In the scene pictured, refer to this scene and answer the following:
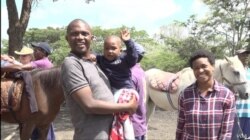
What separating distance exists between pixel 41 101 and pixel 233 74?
2955 mm

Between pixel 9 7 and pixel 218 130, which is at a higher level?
pixel 9 7

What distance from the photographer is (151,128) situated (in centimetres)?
959

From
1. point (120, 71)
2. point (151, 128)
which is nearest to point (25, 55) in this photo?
point (120, 71)

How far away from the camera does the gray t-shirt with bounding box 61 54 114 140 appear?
7.41 ft

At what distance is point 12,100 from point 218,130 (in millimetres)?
3101

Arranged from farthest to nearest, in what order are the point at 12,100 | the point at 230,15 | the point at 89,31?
the point at 230,15, the point at 12,100, the point at 89,31

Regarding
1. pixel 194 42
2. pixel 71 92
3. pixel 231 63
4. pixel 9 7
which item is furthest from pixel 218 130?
pixel 194 42

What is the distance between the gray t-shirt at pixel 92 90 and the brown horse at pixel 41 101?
2.91 m

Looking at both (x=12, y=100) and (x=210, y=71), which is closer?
(x=210, y=71)

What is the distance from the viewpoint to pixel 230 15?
18688 mm

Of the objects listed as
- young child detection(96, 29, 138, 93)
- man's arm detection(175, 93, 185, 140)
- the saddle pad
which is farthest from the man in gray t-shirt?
the saddle pad

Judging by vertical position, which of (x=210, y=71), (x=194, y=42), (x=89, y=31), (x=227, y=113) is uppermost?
(x=89, y=31)

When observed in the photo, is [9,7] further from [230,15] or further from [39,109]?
[230,15]

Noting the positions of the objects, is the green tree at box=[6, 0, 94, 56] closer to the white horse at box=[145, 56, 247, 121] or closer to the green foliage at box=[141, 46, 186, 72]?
the white horse at box=[145, 56, 247, 121]
